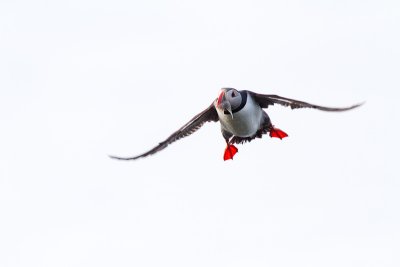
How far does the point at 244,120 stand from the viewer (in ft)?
140

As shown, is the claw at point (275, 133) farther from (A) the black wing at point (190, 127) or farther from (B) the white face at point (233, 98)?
(B) the white face at point (233, 98)

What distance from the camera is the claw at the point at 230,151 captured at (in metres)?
46.6

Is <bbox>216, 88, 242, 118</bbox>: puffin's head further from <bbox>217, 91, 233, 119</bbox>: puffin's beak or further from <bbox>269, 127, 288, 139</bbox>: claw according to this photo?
<bbox>269, 127, 288, 139</bbox>: claw

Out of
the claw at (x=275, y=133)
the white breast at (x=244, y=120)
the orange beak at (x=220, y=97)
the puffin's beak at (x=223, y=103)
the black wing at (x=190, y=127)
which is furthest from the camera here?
the claw at (x=275, y=133)

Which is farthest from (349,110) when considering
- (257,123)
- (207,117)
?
(207,117)

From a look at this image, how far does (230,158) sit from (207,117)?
2.13 metres

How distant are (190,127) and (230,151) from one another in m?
2.10

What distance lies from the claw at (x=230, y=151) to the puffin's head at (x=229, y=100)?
4.88 meters

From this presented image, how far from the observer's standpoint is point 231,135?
45688 mm


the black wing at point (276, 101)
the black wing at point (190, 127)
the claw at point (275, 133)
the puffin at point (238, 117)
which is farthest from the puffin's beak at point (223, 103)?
the claw at point (275, 133)

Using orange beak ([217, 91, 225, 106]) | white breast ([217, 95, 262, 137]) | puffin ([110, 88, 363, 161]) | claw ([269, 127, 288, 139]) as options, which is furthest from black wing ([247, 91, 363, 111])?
orange beak ([217, 91, 225, 106])

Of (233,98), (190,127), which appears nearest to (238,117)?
(233,98)

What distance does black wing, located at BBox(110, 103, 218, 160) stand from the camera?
46.0 m

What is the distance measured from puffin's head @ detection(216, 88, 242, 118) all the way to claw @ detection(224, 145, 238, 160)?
4880 millimetres
